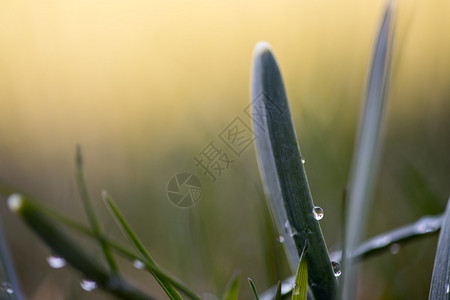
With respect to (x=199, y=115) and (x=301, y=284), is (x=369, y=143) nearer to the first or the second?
(x=301, y=284)

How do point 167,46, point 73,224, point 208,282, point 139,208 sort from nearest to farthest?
point 73,224, point 208,282, point 139,208, point 167,46

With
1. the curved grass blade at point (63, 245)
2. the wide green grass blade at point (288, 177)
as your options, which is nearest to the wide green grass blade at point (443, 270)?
the wide green grass blade at point (288, 177)

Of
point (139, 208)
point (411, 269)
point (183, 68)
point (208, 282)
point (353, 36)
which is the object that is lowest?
point (411, 269)

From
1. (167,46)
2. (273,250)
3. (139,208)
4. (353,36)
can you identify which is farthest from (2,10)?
(273,250)

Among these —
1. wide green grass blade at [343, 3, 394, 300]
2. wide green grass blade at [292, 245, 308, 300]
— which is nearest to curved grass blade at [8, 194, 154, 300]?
wide green grass blade at [292, 245, 308, 300]

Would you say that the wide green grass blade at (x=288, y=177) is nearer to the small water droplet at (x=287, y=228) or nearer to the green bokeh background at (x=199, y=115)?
the small water droplet at (x=287, y=228)

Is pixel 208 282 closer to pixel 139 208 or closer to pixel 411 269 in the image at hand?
pixel 411 269

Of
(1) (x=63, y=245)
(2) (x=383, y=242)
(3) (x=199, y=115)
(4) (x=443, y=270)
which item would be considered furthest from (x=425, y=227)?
(3) (x=199, y=115)
